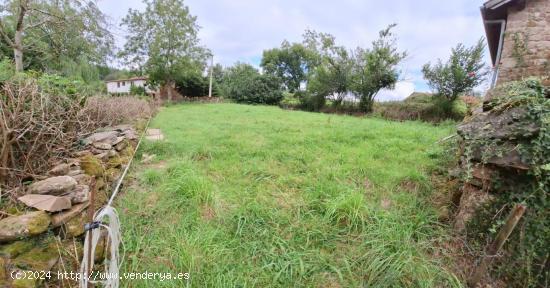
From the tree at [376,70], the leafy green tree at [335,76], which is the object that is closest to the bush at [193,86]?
the leafy green tree at [335,76]

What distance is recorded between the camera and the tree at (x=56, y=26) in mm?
7328

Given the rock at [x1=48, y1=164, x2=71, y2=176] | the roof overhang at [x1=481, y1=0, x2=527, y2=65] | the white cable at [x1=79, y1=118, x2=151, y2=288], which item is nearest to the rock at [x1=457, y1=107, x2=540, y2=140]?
the white cable at [x1=79, y1=118, x2=151, y2=288]

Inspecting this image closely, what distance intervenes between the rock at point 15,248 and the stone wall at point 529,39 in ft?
27.4

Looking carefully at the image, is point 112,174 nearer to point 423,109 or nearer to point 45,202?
point 45,202

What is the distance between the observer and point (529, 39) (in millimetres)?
5629

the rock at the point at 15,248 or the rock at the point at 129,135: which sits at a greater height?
the rock at the point at 129,135

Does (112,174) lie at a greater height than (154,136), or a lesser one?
lesser

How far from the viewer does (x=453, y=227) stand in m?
2.30

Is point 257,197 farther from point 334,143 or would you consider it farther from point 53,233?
point 334,143

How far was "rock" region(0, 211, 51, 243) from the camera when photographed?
1.42 meters

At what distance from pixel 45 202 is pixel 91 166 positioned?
871mm

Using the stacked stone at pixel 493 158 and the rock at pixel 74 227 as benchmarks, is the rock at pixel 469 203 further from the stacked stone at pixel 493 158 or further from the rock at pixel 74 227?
the rock at pixel 74 227

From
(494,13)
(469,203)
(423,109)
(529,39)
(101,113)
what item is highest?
(494,13)

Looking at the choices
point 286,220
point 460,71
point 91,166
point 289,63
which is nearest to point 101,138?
point 91,166
